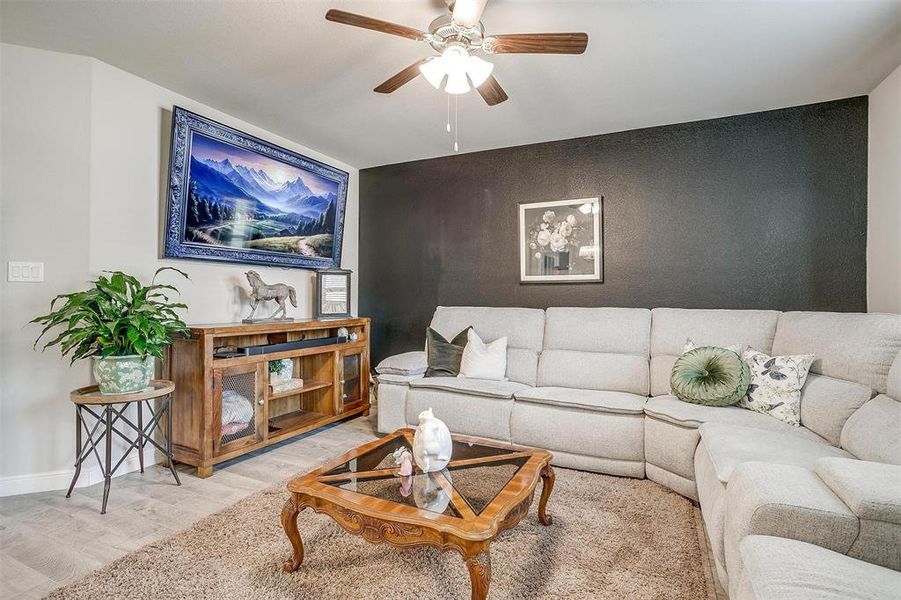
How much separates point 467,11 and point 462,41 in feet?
0.75

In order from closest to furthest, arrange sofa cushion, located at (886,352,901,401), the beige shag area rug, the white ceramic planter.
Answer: the beige shag area rug < sofa cushion, located at (886,352,901,401) < the white ceramic planter

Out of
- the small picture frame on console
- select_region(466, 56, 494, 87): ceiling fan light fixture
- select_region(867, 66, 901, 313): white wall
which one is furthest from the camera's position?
the small picture frame on console

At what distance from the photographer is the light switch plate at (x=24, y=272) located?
2.42 metres

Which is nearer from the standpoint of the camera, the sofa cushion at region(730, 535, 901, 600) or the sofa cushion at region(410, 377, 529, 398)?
the sofa cushion at region(730, 535, 901, 600)

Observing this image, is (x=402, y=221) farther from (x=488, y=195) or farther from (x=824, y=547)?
(x=824, y=547)

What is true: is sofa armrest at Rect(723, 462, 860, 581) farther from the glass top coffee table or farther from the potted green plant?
the potted green plant

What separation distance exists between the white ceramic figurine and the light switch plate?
238cm

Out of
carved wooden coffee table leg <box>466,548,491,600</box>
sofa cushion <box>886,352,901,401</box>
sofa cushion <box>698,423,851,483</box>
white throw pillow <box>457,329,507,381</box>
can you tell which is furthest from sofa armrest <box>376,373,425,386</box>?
sofa cushion <box>886,352,901,401</box>

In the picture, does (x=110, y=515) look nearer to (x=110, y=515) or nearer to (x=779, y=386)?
(x=110, y=515)

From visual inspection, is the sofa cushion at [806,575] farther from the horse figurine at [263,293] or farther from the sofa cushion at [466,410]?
the horse figurine at [263,293]

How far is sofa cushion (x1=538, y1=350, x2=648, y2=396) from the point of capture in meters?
3.06

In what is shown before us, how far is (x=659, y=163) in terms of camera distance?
3.50 m

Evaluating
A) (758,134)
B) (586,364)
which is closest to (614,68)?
(758,134)

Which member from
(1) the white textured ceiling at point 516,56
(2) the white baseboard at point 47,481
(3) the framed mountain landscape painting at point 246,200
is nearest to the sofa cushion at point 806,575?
(1) the white textured ceiling at point 516,56
